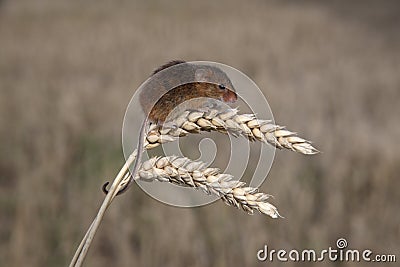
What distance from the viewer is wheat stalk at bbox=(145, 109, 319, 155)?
543 millimetres

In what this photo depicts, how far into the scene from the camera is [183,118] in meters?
0.63

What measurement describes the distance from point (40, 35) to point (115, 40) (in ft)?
4.75

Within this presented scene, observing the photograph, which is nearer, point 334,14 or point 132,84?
point 132,84

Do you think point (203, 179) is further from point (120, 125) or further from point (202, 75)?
point (120, 125)

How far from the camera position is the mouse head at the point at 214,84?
680 mm

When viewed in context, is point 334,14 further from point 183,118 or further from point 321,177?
point 183,118

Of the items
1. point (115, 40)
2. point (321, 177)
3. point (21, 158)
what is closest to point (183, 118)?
point (321, 177)

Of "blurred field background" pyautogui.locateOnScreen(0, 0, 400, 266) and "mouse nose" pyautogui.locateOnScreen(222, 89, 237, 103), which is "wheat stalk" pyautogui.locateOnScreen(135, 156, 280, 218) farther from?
"blurred field background" pyautogui.locateOnScreen(0, 0, 400, 266)

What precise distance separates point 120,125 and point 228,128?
4.37 metres

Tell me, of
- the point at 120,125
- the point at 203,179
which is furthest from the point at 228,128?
the point at 120,125

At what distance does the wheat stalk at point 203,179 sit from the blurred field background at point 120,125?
2170mm

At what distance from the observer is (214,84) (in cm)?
70

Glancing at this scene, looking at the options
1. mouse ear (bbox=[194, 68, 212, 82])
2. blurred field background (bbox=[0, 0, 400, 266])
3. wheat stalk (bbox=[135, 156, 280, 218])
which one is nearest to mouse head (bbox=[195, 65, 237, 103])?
mouse ear (bbox=[194, 68, 212, 82])

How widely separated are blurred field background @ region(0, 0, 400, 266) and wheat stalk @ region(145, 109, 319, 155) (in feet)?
7.06
